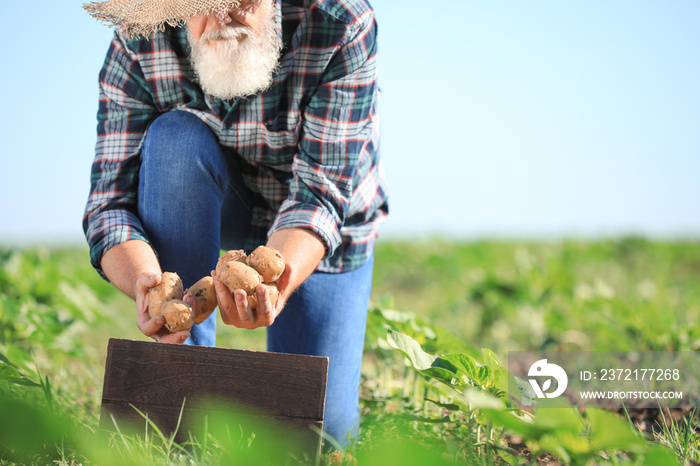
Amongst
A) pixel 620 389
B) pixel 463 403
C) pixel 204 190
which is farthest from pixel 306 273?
pixel 620 389

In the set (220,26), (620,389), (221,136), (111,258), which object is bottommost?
(620,389)

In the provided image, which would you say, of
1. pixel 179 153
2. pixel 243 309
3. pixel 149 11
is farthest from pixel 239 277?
pixel 149 11

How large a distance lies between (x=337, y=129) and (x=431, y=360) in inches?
31.3

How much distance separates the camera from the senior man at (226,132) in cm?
163

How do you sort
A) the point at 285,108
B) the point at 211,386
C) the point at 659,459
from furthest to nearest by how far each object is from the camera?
the point at 285,108 → the point at 211,386 → the point at 659,459

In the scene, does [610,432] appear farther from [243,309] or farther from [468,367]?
[243,309]

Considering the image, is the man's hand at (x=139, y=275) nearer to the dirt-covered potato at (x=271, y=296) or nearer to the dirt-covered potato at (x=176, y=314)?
the dirt-covered potato at (x=176, y=314)

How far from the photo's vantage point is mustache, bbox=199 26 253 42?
172 cm

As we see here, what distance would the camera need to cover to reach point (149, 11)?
1646mm

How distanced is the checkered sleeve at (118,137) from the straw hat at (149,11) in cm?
14

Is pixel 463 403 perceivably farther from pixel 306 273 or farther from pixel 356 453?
pixel 306 273

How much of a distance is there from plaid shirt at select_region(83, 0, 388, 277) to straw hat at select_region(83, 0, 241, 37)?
14 cm

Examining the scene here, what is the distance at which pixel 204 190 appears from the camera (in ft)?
5.49

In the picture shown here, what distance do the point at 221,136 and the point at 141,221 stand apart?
36cm
